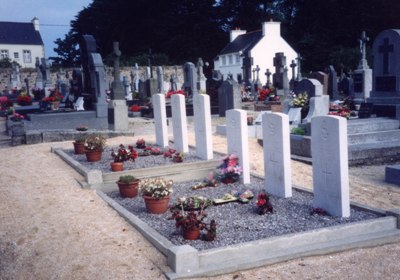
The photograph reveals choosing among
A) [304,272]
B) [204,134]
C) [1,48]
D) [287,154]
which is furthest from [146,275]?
[1,48]

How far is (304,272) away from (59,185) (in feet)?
16.7

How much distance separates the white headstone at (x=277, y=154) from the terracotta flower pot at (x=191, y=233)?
226 cm

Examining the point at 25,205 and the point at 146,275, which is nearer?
the point at 146,275

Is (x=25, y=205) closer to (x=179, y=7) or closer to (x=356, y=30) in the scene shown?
(x=356, y=30)

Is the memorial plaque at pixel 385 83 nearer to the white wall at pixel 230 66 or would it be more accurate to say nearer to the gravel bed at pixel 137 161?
the gravel bed at pixel 137 161

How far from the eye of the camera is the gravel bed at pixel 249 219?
5.10 metres

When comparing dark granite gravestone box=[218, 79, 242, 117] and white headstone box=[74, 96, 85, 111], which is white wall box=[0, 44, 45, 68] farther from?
dark granite gravestone box=[218, 79, 242, 117]

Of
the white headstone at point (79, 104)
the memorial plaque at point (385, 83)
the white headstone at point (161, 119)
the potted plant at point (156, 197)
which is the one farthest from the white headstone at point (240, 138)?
the white headstone at point (79, 104)

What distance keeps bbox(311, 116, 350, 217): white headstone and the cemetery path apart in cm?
101

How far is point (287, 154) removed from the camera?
21.9 ft

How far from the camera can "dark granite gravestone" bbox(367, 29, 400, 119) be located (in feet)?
40.6

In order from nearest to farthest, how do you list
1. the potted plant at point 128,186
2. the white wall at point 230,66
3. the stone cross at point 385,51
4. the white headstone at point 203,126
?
the potted plant at point 128,186 < the white headstone at point 203,126 < the stone cross at point 385,51 < the white wall at point 230,66

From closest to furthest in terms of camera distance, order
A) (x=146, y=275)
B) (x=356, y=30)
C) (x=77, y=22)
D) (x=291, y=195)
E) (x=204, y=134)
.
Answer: (x=146, y=275)
(x=291, y=195)
(x=204, y=134)
(x=356, y=30)
(x=77, y=22)

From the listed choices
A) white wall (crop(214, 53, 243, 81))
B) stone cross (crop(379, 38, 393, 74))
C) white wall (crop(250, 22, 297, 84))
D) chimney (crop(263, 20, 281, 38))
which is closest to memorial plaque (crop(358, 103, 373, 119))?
stone cross (crop(379, 38, 393, 74))
